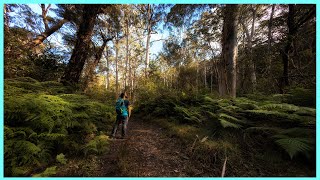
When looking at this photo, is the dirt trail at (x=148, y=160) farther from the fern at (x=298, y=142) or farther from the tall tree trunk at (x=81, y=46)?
the tall tree trunk at (x=81, y=46)

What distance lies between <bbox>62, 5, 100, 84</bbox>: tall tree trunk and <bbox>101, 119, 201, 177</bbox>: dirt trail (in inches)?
144

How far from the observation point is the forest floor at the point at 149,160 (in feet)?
10.7

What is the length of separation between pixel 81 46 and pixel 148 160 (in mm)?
5441

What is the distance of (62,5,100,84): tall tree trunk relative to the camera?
7082 millimetres

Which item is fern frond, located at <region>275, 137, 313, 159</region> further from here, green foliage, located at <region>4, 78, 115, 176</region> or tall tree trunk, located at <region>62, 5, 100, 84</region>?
tall tree trunk, located at <region>62, 5, 100, 84</region>

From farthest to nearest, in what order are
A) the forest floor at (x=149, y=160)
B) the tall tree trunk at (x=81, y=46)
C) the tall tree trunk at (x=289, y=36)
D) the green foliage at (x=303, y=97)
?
the tall tree trunk at (x=81, y=46) → the tall tree trunk at (x=289, y=36) → the green foliage at (x=303, y=97) → the forest floor at (x=149, y=160)

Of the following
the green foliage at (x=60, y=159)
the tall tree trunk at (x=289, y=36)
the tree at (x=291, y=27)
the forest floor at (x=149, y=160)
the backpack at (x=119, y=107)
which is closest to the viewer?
the green foliage at (x=60, y=159)

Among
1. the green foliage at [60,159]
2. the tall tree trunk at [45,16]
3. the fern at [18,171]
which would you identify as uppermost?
the tall tree trunk at [45,16]

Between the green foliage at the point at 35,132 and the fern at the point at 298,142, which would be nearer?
the fern at the point at 298,142

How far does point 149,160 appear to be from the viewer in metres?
3.74

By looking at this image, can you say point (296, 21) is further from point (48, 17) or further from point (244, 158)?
point (48, 17)

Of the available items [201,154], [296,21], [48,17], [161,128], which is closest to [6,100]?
[201,154]

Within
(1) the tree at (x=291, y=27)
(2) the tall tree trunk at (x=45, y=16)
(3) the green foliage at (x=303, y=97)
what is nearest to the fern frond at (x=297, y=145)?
(3) the green foliage at (x=303, y=97)

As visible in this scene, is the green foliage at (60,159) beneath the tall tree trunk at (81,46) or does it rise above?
beneath
